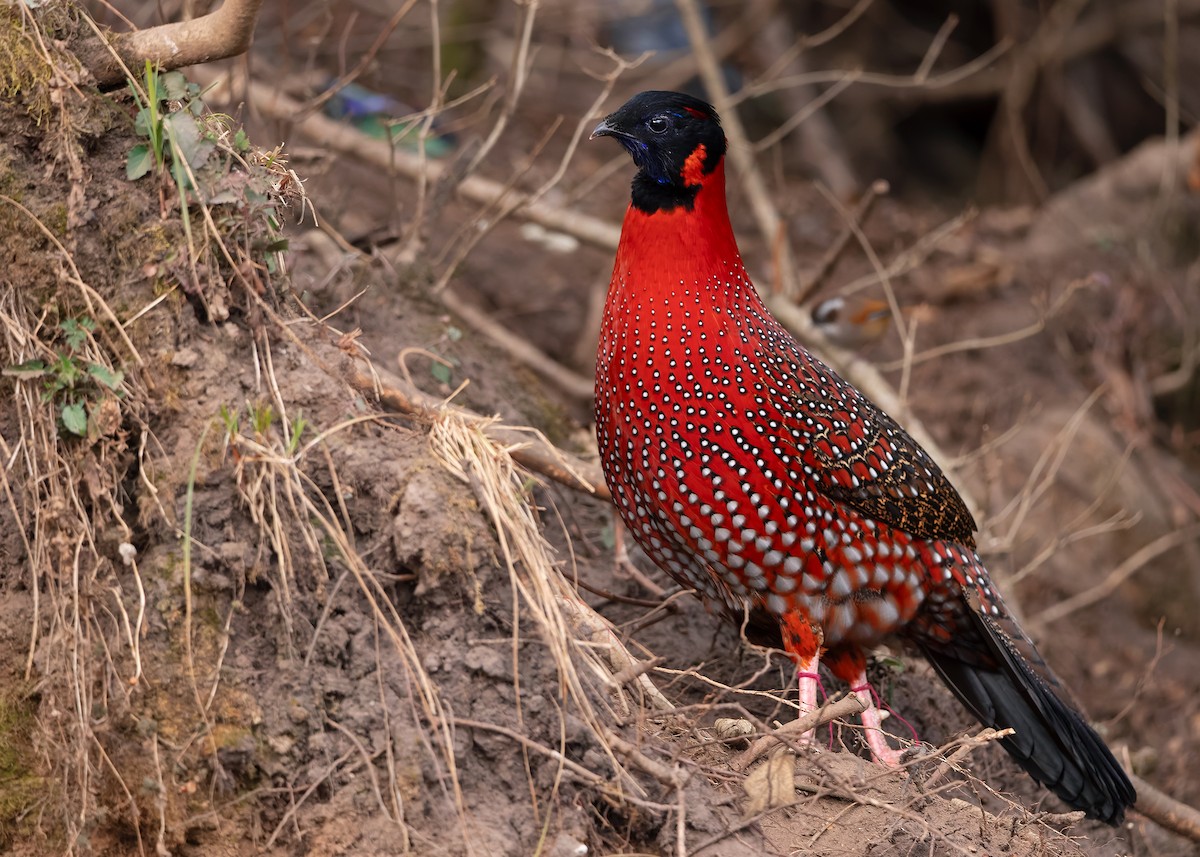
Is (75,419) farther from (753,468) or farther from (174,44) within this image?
(753,468)

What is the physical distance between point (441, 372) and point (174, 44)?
151 cm

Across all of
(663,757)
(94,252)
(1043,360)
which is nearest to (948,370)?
(1043,360)

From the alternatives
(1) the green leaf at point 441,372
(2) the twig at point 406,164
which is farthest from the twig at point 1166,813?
(2) the twig at point 406,164

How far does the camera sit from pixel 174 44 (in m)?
3.24

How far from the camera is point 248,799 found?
9.27 feet

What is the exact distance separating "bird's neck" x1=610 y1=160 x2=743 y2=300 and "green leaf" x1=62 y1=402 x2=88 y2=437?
149cm

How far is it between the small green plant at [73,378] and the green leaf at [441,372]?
1.52m

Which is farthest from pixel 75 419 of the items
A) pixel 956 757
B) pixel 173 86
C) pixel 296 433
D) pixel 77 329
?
pixel 956 757

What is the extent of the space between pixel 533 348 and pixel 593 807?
10.7ft

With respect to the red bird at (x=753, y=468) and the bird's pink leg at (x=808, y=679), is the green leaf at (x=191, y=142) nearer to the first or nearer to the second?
the red bird at (x=753, y=468)

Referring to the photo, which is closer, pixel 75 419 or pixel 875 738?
pixel 75 419

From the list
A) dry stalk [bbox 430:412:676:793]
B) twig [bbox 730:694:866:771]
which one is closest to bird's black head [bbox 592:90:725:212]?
dry stalk [bbox 430:412:676:793]

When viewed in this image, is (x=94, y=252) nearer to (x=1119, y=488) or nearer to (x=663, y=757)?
(x=663, y=757)

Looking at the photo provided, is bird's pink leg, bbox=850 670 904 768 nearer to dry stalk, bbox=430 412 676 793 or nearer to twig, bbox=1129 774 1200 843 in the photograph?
dry stalk, bbox=430 412 676 793
